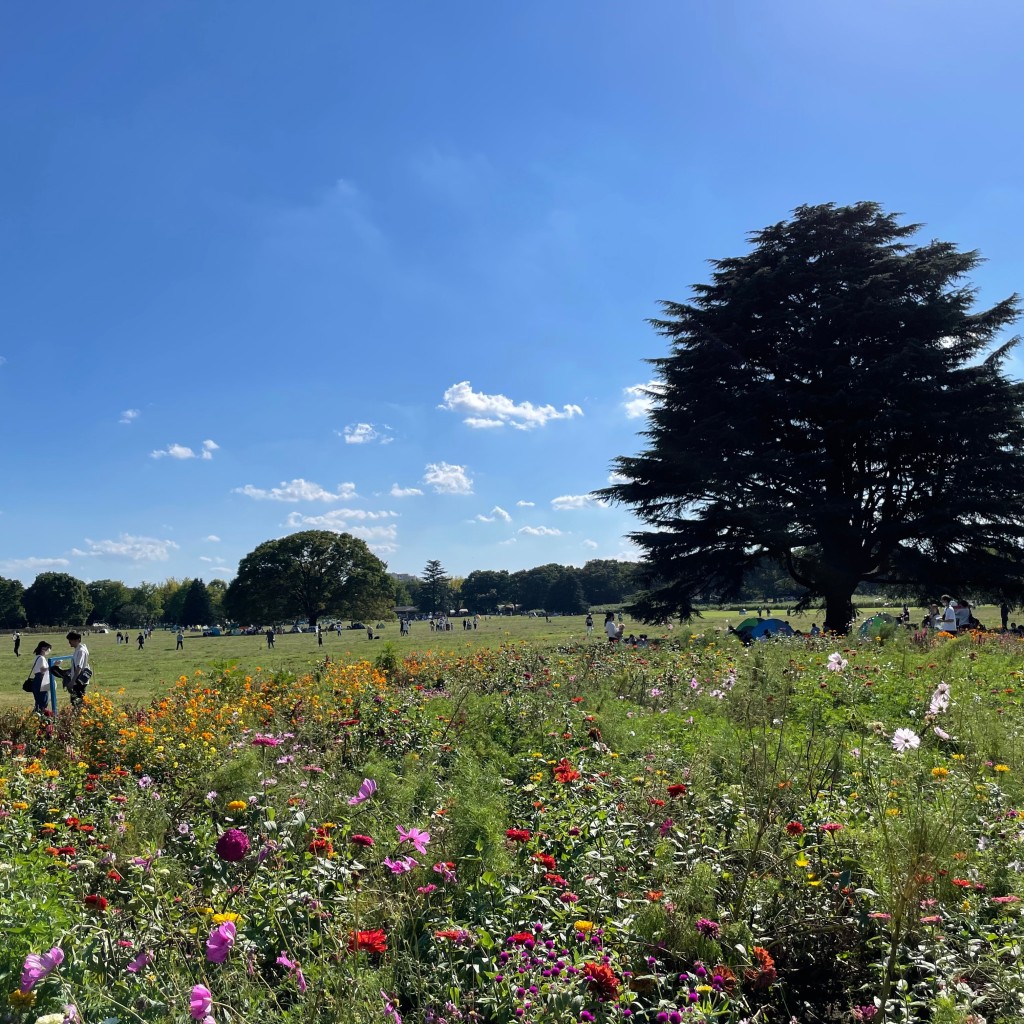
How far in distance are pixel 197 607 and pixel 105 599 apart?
20.0 metres

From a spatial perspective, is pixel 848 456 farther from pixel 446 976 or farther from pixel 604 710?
pixel 446 976

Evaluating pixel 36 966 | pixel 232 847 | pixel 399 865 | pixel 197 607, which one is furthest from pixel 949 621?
pixel 197 607

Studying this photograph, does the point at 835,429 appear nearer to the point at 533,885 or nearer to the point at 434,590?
the point at 533,885

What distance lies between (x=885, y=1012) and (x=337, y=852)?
232 centimetres

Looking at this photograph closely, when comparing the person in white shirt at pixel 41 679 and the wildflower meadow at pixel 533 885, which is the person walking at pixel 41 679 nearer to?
the person in white shirt at pixel 41 679

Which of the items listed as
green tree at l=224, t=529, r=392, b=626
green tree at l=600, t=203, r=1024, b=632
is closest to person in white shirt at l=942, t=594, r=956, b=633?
green tree at l=600, t=203, r=1024, b=632

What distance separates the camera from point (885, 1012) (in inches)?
86.7

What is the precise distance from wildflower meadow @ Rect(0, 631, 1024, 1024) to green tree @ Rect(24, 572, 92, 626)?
106117 mm

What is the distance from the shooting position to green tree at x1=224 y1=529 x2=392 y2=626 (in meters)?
58.4

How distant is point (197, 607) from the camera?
10038cm

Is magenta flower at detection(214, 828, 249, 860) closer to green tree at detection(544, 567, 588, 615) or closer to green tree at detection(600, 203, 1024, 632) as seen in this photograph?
green tree at detection(600, 203, 1024, 632)

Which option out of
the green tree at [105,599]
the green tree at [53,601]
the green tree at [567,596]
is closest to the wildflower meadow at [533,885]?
the green tree at [567,596]

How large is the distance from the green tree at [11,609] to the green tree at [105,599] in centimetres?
1090

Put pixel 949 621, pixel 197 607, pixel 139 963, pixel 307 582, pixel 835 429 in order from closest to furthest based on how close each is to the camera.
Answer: pixel 139 963 < pixel 949 621 < pixel 835 429 < pixel 307 582 < pixel 197 607
